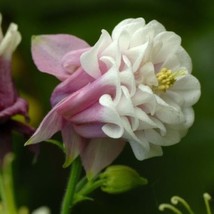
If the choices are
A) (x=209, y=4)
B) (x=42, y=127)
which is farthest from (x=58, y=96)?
(x=209, y=4)

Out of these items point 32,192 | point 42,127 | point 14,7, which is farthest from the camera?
point 14,7

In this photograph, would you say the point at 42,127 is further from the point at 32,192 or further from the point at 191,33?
the point at 191,33

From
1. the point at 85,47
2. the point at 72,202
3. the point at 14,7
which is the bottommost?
the point at 14,7

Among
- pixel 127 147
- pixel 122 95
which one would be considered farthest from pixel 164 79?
pixel 127 147

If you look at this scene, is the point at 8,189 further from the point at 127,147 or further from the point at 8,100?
the point at 127,147

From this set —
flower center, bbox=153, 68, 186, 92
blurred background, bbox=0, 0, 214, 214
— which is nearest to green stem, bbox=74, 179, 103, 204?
flower center, bbox=153, 68, 186, 92

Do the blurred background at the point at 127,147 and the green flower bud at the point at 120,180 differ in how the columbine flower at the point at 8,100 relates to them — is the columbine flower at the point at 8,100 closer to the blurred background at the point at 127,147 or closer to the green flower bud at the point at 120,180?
the green flower bud at the point at 120,180

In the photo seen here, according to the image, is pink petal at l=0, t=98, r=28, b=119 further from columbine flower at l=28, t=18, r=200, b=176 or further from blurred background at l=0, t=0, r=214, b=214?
blurred background at l=0, t=0, r=214, b=214

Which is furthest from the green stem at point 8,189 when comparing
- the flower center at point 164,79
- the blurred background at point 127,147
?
the blurred background at point 127,147
